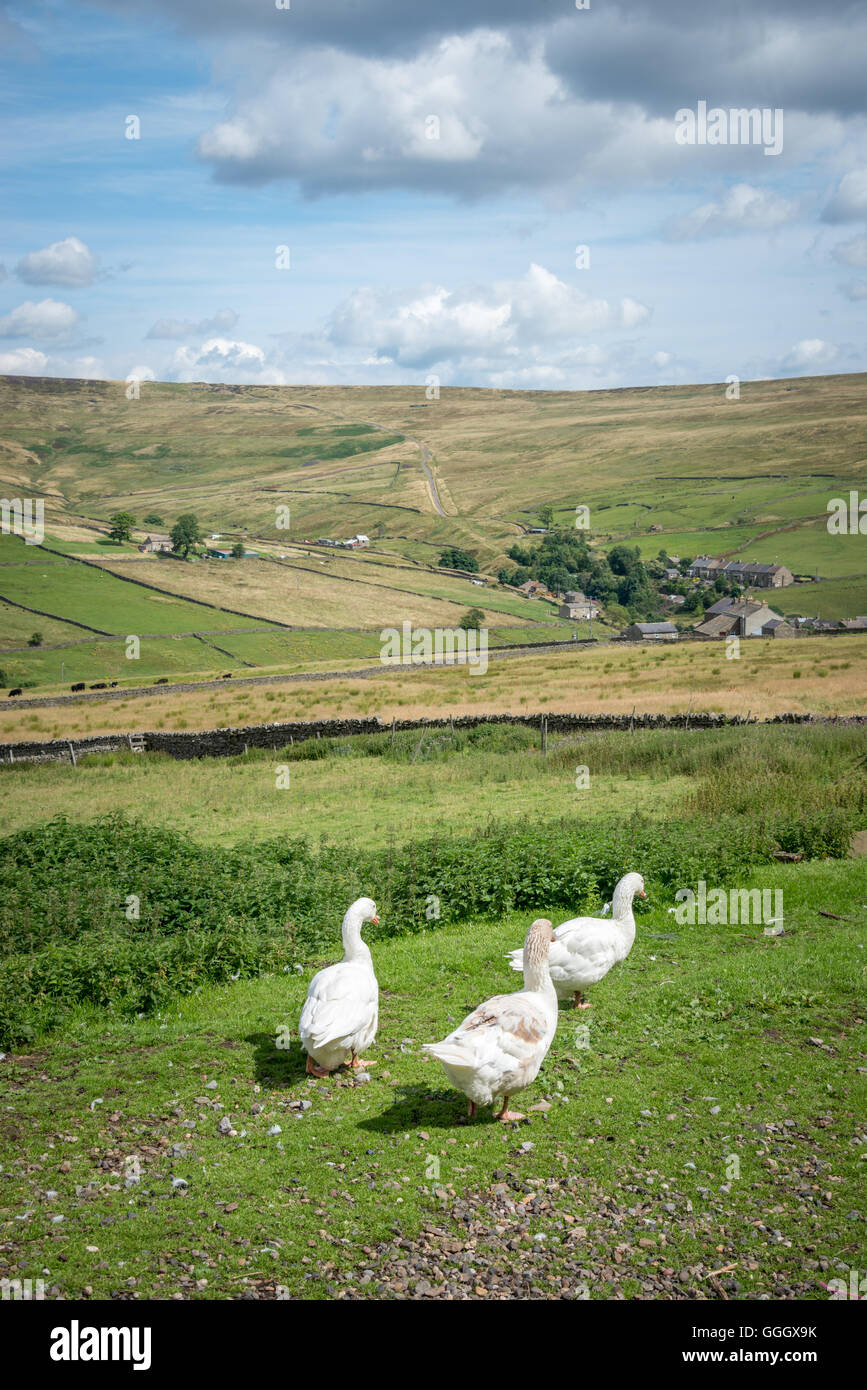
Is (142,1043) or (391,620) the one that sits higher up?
(391,620)

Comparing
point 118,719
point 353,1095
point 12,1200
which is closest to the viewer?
point 12,1200

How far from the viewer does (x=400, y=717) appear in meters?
54.5

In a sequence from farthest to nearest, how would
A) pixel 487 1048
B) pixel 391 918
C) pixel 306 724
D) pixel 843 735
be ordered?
1. pixel 306 724
2. pixel 843 735
3. pixel 391 918
4. pixel 487 1048

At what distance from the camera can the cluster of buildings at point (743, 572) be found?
158m

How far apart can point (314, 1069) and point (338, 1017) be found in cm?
113

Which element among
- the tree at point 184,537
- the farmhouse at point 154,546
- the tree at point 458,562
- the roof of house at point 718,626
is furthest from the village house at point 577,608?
the farmhouse at point 154,546

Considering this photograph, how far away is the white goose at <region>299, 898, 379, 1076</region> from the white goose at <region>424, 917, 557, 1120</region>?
1463 millimetres

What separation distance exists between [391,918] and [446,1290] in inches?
367

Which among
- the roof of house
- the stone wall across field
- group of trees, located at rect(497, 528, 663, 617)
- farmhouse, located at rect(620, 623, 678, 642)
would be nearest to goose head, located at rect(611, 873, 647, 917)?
the stone wall across field

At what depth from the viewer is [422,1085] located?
10656 mm

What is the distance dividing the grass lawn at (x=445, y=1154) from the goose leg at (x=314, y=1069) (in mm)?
148

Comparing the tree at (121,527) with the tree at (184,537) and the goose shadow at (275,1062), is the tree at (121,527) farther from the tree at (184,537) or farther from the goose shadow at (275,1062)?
the goose shadow at (275,1062)

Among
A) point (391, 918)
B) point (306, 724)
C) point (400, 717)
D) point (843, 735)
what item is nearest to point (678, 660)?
point (400, 717)

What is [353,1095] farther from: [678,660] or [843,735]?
[678,660]
